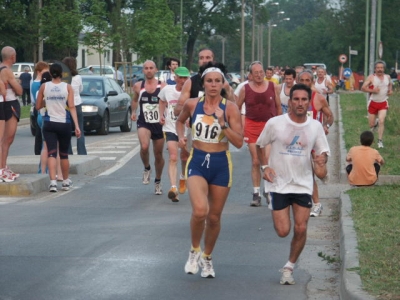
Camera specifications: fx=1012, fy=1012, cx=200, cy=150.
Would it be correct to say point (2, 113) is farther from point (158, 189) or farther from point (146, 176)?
point (158, 189)

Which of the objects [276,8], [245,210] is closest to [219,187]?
[245,210]

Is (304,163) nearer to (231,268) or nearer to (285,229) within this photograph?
(285,229)

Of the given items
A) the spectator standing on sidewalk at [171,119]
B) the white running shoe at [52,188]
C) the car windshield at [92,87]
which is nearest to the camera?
the spectator standing on sidewalk at [171,119]

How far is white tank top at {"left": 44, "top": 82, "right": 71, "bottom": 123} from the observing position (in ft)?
47.1

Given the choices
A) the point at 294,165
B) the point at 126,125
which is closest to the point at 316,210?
the point at 294,165

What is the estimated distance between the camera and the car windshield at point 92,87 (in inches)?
1053

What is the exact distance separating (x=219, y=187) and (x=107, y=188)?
7.03m

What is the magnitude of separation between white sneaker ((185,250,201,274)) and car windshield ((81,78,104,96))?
18557 mm

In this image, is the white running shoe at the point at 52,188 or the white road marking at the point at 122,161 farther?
the white road marking at the point at 122,161

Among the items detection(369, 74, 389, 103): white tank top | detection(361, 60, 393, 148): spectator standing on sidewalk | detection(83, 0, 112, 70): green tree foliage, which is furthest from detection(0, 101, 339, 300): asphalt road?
detection(83, 0, 112, 70): green tree foliage

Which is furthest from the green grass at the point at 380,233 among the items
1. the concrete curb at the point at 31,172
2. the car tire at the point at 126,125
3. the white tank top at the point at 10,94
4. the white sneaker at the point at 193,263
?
the car tire at the point at 126,125

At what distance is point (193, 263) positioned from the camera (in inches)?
334

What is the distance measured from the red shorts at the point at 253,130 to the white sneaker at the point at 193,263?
4771 millimetres

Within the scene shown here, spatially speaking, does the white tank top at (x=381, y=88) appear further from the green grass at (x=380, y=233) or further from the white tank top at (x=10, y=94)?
the white tank top at (x=10, y=94)
